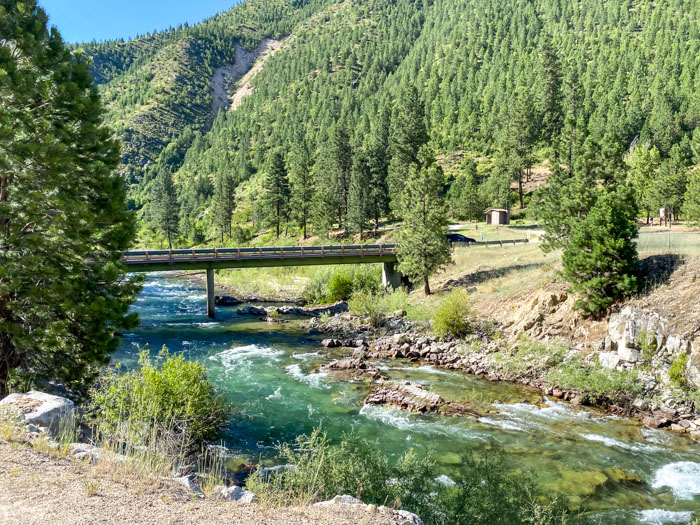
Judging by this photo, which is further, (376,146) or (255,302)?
(376,146)

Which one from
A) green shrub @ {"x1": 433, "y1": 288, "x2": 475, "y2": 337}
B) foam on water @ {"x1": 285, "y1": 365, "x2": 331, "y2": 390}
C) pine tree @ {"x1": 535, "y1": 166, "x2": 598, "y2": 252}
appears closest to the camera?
foam on water @ {"x1": 285, "y1": 365, "x2": 331, "y2": 390}

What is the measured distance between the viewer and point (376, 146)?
79750 millimetres

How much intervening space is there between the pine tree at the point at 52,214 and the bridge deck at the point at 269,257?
25.2 meters

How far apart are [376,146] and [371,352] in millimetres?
55853

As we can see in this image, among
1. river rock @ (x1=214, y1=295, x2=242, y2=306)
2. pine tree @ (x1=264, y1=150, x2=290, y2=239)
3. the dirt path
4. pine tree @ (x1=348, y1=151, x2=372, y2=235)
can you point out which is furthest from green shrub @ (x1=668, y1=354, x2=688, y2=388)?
pine tree @ (x1=264, y1=150, x2=290, y2=239)

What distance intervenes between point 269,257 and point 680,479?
106ft

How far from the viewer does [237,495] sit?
8.52 meters

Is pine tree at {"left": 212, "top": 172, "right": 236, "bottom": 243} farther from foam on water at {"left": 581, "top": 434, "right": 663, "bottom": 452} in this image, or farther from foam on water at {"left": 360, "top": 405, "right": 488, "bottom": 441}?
foam on water at {"left": 581, "top": 434, "right": 663, "bottom": 452}

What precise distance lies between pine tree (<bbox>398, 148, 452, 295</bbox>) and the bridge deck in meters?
3.59

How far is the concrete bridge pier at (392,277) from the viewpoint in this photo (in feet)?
141

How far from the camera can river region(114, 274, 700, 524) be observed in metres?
14.1

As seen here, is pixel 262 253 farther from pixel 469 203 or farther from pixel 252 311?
pixel 469 203

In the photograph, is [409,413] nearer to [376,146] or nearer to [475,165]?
[376,146]

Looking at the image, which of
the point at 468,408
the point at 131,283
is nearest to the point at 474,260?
the point at 468,408
